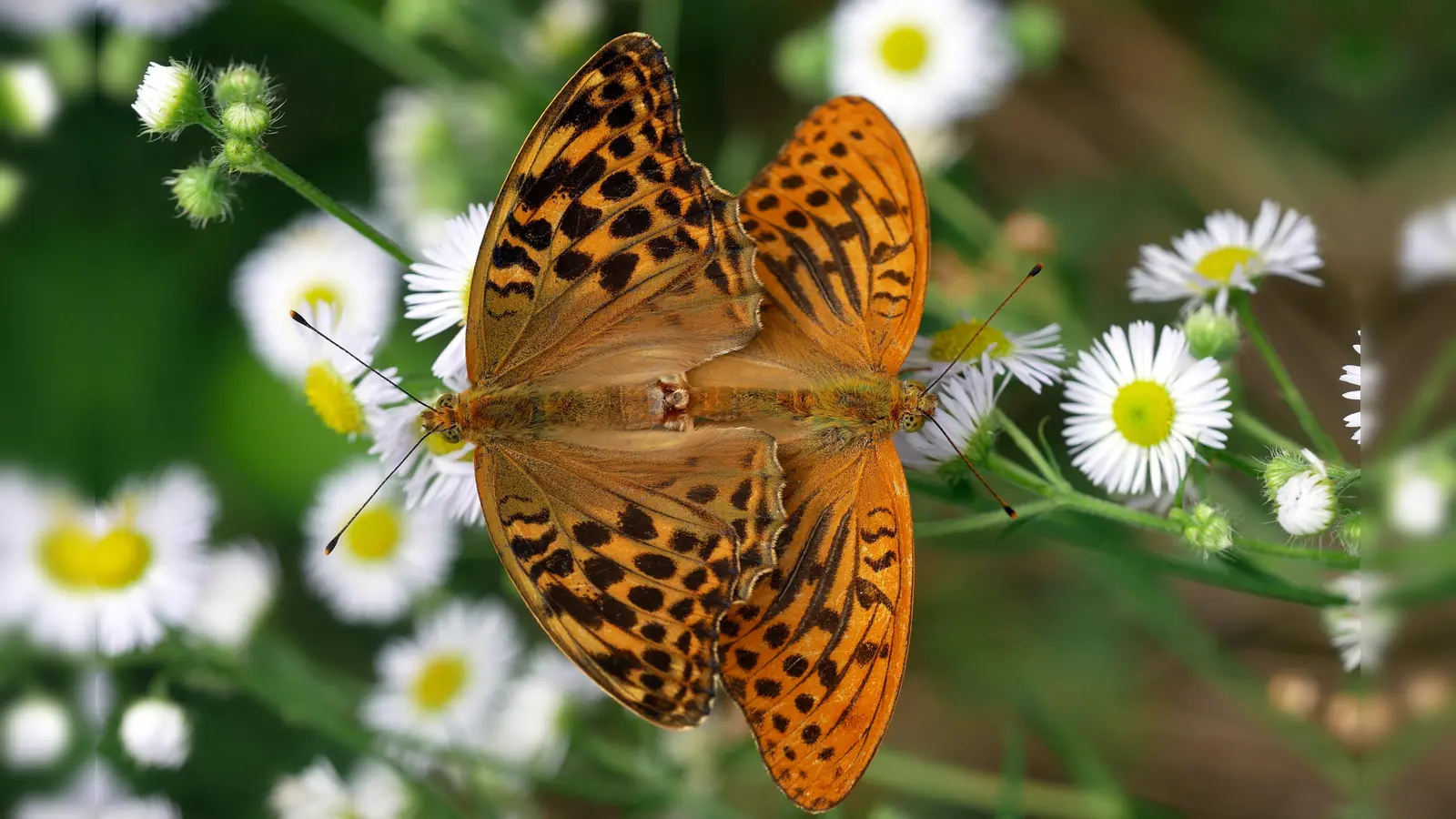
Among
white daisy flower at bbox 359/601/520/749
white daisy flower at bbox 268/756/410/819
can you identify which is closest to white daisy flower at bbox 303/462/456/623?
white daisy flower at bbox 359/601/520/749

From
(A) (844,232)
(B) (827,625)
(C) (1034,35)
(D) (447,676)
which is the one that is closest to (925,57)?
(C) (1034,35)

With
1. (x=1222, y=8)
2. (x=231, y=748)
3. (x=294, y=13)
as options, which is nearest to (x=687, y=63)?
(x=294, y=13)

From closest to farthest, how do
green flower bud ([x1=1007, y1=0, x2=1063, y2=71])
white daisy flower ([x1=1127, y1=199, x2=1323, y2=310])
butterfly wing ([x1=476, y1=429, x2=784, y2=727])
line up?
butterfly wing ([x1=476, y1=429, x2=784, y2=727]), white daisy flower ([x1=1127, y1=199, x2=1323, y2=310]), green flower bud ([x1=1007, y1=0, x2=1063, y2=71])

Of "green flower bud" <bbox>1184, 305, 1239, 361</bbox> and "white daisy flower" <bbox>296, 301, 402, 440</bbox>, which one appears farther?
"white daisy flower" <bbox>296, 301, 402, 440</bbox>

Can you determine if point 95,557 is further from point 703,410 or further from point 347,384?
point 703,410

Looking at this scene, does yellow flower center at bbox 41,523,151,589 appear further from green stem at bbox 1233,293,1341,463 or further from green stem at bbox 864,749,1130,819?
green stem at bbox 1233,293,1341,463
